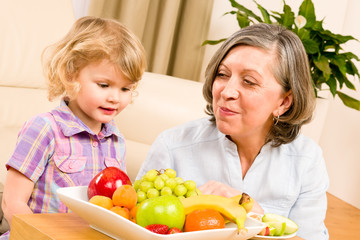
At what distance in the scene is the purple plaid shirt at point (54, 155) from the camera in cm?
151

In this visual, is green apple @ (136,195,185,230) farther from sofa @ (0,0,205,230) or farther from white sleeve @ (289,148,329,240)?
sofa @ (0,0,205,230)

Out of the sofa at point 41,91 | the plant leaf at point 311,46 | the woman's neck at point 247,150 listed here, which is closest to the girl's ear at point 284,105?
the woman's neck at point 247,150

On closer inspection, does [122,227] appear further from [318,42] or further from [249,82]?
[318,42]

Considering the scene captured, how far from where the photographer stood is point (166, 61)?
389cm

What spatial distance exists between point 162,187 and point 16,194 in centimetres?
52

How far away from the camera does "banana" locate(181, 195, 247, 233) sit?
43.1 inches

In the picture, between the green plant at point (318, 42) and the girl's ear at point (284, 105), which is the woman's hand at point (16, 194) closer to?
the girl's ear at point (284, 105)

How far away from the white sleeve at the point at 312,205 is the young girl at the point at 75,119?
0.60 m

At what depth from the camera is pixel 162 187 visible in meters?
1.18

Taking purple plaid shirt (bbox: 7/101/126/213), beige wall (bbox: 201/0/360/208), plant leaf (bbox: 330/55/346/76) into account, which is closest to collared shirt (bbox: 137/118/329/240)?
purple plaid shirt (bbox: 7/101/126/213)

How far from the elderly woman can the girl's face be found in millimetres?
237

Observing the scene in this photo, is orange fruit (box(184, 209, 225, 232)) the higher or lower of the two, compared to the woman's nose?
lower


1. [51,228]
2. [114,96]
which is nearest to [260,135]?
[114,96]

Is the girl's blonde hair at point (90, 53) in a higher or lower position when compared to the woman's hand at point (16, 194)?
higher
